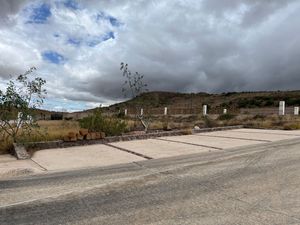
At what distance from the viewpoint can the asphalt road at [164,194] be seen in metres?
5.84

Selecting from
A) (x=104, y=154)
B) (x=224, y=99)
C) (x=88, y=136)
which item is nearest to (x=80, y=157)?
(x=104, y=154)

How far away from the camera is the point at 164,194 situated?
7.18 metres

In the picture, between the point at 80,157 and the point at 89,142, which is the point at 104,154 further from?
the point at 89,142

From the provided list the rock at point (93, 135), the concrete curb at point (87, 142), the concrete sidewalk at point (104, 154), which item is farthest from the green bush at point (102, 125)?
the concrete sidewalk at point (104, 154)

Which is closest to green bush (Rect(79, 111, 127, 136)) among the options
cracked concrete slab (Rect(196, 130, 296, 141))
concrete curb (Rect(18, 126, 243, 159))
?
concrete curb (Rect(18, 126, 243, 159))

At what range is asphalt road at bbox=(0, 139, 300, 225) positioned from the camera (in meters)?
5.84

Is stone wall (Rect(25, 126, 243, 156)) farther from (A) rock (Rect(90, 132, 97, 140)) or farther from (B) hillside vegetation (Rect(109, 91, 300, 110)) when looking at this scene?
(B) hillside vegetation (Rect(109, 91, 300, 110))

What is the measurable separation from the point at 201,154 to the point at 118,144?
176 inches

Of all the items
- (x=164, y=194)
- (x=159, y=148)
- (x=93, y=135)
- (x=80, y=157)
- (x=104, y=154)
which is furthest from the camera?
(x=93, y=135)

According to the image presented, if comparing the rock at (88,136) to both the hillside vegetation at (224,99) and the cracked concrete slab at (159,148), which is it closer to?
the cracked concrete slab at (159,148)

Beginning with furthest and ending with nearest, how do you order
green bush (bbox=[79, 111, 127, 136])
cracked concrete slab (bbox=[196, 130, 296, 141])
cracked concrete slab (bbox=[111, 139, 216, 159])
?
1. green bush (bbox=[79, 111, 127, 136])
2. cracked concrete slab (bbox=[196, 130, 296, 141])
3. cracked concrete slab (bbox=[111, 139, 216, 159])

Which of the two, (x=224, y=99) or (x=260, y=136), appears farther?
(x=224, y=99)

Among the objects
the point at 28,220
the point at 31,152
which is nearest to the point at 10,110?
the point at 31,152

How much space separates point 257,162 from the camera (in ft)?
33.7
